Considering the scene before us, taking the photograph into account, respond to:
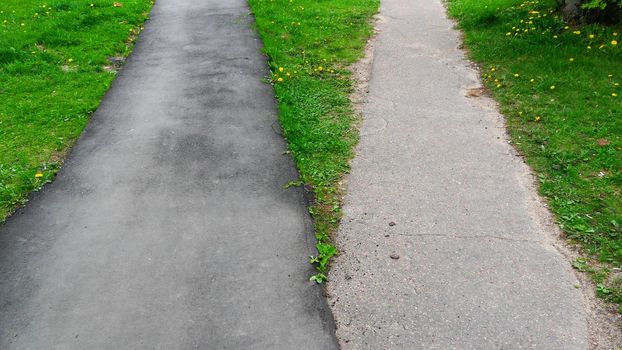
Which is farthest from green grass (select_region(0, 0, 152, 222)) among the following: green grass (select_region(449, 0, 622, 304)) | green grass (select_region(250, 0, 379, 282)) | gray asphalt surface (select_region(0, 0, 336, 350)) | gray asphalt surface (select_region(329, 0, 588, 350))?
green grass (select_region(449, 0, 622, 304))

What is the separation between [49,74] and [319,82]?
14.9ft

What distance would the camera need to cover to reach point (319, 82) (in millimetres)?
7711

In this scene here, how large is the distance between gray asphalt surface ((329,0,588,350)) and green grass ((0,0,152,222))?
365cm

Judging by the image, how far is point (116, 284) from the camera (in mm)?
4023

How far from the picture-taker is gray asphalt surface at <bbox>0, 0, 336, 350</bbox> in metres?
3.60

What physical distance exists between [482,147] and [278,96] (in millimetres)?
3062

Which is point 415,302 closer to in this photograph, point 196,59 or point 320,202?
point 320,202

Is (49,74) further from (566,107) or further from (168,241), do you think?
(566,107)

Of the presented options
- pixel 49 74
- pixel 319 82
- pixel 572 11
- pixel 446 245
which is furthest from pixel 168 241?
pixel 572 11

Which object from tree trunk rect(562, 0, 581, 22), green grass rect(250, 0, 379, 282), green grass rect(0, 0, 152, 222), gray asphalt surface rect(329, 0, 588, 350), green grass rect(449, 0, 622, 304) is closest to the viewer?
gray asphalt surface rect(329, 0, 588, 350)

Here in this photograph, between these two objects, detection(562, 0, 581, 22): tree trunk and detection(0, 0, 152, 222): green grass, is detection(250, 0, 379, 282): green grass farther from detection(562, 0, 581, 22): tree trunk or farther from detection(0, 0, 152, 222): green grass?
detection(562, 0, 581, 22): tree trunk

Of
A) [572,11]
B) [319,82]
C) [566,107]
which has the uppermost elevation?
[572,11]

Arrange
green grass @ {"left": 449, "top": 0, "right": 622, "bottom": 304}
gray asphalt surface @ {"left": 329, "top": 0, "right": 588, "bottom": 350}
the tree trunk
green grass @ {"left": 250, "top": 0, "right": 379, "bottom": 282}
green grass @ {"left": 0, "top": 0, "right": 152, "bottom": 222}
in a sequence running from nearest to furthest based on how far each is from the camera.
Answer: gray asphalt surface @ {"left": 329, "top": 0, "right": 588, "bottom": 350} → green grass @ {"left": 449, "top": 0, "right": 622, "bottom": 304} → green grass @ {"left": 250, "top": 0, "right": 379, "bottom": 282} → green grass @ {"left": 0, "top": 0, "right": 152, "bottom": 222} → the tree trunk

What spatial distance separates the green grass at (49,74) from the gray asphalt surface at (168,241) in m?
0.30
